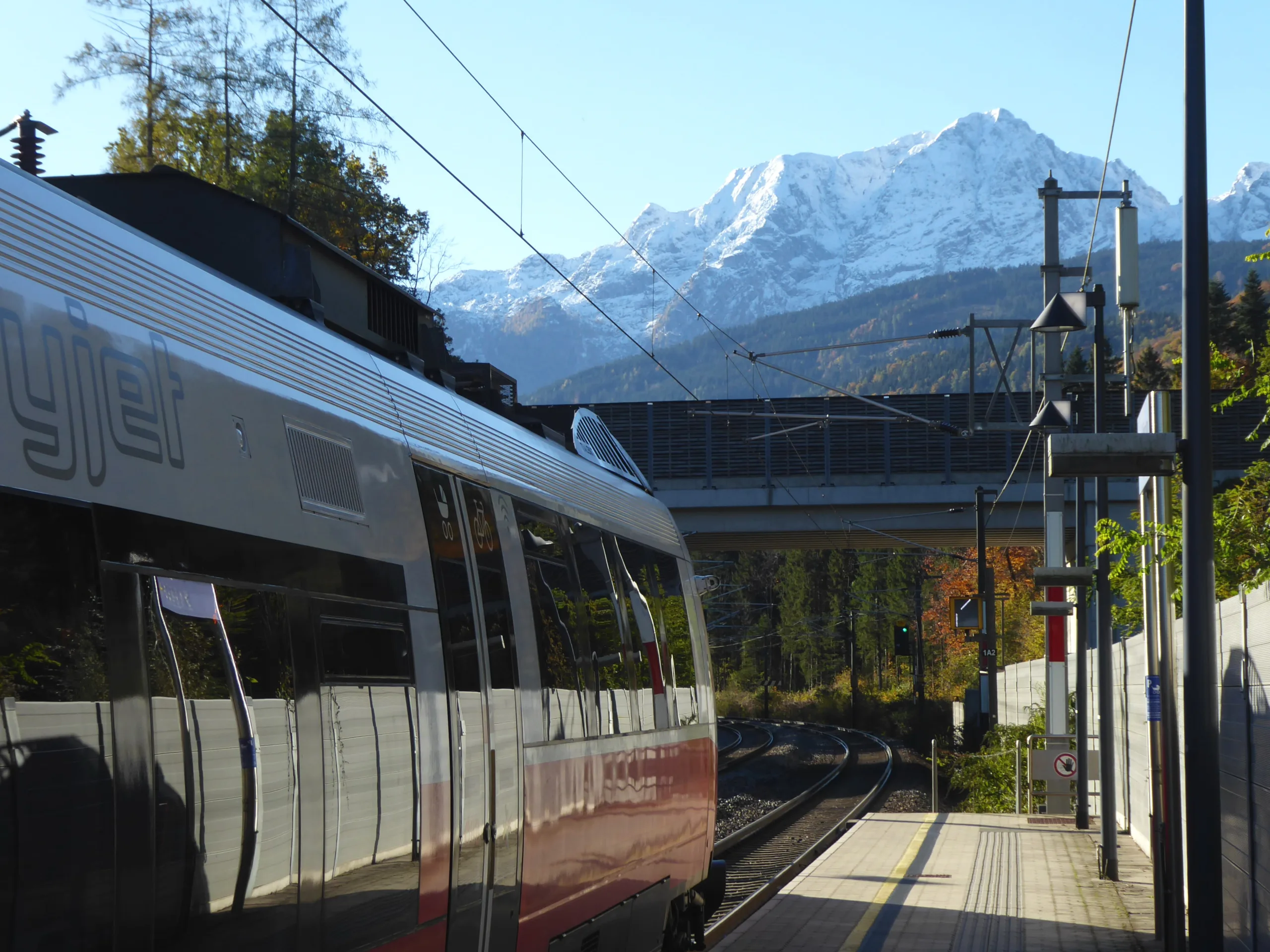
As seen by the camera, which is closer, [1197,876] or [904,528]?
[1197,876]

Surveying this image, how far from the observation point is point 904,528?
165 ft

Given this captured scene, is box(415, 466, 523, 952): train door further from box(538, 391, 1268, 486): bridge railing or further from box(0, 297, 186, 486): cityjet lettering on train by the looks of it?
box(538, 391, 1268, 486): bridge railing

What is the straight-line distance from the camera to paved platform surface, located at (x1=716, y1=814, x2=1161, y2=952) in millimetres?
12180

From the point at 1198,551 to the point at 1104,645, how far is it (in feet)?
30.7

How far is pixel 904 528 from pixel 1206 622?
4224 cm

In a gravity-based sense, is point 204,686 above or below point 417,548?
below

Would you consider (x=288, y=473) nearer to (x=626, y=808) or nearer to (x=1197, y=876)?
(x=626, y=808)

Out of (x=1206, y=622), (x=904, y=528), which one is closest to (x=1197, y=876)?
(x=1206, y=622)

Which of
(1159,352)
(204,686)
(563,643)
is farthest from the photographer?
(1159,352)

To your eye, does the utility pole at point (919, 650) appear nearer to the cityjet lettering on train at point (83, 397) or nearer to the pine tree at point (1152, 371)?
the pine tree at point (1152, 371)

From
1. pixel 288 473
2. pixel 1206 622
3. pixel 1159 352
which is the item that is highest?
pixel 1159 352

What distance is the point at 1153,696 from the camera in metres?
10.9

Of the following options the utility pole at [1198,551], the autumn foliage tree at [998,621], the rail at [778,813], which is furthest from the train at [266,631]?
the autumn foliage tree at [998,621]

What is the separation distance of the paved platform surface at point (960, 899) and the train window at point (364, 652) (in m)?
6.79
